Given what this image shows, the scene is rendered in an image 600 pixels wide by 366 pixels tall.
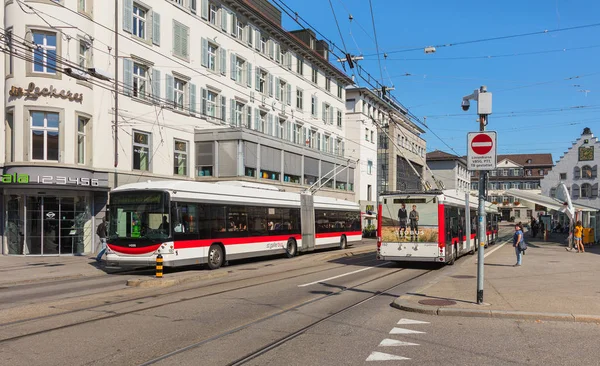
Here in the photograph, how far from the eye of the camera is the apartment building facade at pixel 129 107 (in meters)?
23.2

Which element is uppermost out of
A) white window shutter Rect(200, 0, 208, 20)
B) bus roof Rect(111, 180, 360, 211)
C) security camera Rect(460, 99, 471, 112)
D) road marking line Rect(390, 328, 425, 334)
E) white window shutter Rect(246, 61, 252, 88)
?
white window shutter Rect(200, 0, 208, 20)

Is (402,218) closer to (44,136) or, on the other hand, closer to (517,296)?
(517,296)

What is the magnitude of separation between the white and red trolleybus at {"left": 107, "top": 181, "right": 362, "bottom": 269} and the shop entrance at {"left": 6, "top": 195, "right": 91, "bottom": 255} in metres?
8.13

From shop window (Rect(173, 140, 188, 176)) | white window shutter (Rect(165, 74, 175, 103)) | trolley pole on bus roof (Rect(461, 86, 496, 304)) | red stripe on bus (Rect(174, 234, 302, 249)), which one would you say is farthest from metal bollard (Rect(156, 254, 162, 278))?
white window shutter (Rect(165, 74, 175, 103))

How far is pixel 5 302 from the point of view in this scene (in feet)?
37.7

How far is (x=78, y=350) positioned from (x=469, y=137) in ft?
24.7

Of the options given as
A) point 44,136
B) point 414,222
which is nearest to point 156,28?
point 44,136

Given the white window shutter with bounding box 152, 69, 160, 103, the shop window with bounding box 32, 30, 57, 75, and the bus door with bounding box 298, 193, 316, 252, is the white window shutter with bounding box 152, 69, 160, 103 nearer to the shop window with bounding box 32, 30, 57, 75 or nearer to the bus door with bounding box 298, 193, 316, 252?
the shop window with bounding box 32, 30, 57, 75

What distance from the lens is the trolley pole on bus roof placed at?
998cm

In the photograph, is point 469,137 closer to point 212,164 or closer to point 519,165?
point 212,164

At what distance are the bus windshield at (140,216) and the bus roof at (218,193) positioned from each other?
10.5 inches

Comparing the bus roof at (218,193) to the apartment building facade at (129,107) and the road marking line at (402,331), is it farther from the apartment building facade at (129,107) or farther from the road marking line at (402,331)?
the road marking line at (402,331)

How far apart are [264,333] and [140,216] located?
10002 millimetres

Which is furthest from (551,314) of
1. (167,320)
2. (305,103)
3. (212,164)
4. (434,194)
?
(305,103)
